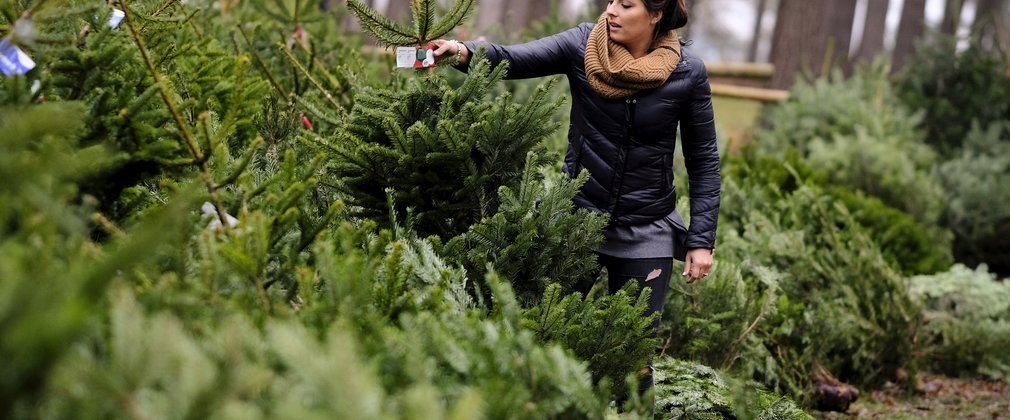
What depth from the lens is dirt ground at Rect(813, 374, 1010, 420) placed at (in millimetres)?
4902

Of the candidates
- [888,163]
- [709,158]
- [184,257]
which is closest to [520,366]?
[184,257]

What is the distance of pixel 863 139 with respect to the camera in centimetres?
841

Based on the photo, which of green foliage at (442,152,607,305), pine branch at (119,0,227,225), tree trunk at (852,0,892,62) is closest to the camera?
pine branch at (119,0,227,225)

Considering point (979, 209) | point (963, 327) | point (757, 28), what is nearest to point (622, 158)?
point (963, 327)

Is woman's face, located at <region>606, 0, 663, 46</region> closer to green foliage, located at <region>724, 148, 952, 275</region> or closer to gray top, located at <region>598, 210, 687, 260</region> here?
gray top, located at <region>598, 210, 687, 260</region>

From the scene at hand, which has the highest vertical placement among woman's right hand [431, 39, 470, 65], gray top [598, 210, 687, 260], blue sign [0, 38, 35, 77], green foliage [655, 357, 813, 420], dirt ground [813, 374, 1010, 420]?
woman's right hand [431, 39, 470, 65]

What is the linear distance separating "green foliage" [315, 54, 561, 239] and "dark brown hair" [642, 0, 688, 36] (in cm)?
53

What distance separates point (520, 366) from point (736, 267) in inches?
113

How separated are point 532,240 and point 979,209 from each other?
7610mm

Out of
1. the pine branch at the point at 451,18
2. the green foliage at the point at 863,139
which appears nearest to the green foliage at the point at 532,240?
the pine branch at the point at 451,18

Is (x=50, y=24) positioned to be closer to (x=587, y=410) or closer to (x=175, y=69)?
(x=175, y=69)

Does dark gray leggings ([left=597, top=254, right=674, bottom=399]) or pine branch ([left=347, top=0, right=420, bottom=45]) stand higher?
pine branch ([left=347, top=0, right=420, bottom=45])

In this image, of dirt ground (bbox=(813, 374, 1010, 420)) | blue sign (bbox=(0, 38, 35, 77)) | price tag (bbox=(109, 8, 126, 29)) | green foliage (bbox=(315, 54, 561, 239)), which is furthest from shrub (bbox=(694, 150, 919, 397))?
blue sign (bbox=(0, 38, 35, 77))

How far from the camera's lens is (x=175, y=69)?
3.46 meters
